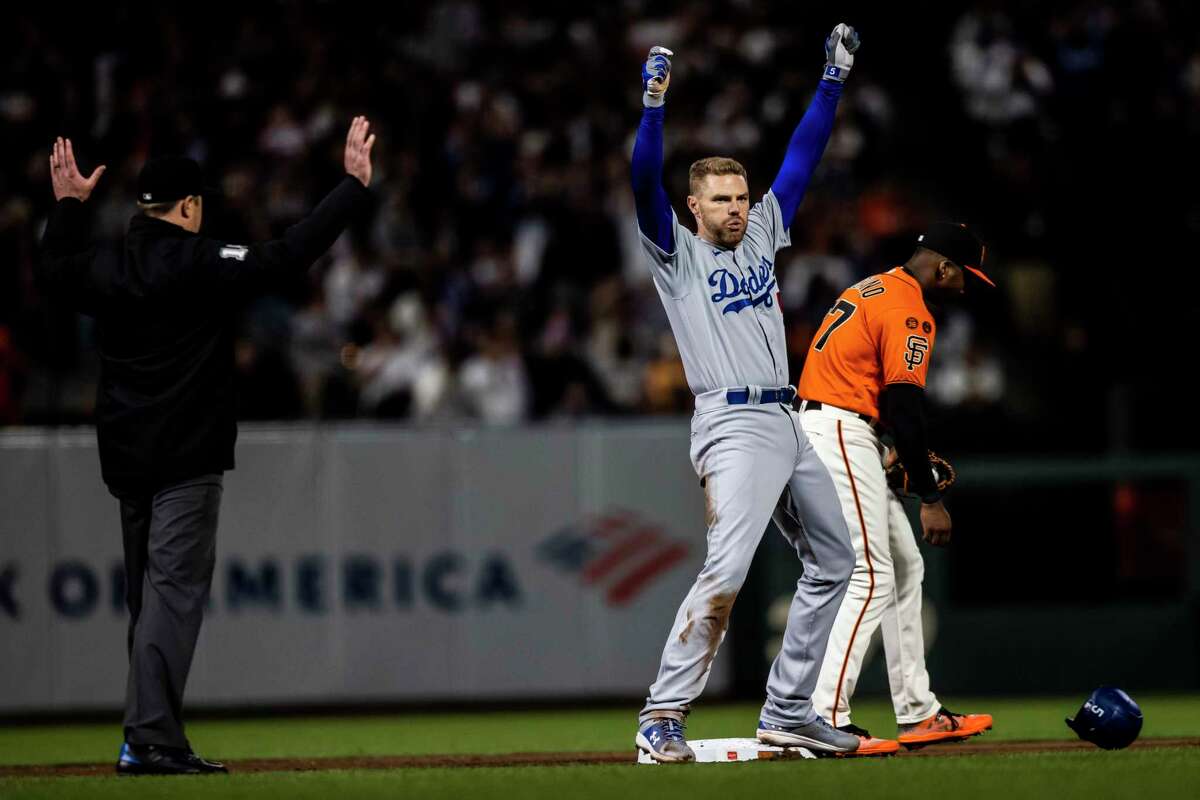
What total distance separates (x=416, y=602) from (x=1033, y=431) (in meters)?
4.70

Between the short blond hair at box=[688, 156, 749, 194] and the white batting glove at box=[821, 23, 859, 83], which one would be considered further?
the white batting glove at box=[821, 23, 859, 83]

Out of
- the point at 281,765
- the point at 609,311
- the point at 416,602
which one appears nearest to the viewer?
the point at 281,765

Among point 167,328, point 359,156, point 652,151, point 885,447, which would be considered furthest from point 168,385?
point 885,447

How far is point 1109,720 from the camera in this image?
7.05 m

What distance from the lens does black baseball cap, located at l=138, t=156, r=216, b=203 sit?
6.82 metres

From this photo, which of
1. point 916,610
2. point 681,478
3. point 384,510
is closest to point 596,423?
point 681,478

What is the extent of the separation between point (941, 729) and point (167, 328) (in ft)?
12.2

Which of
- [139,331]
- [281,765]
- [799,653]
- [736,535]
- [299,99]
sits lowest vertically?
[281,765]

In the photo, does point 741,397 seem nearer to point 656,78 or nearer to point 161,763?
point 656,78

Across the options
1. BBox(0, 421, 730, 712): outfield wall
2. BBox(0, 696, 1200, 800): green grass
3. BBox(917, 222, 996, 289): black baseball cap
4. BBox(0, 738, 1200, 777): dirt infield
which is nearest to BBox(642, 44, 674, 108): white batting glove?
BBox(917, 222, 996, 289): black baseball cap

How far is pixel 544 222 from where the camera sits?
15.3 metres

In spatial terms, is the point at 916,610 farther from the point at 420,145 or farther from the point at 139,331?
the point at 420,145

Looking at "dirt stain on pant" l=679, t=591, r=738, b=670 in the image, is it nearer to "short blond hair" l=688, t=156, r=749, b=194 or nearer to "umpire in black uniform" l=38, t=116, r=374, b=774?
"short blond hair" l=688, t=156, r=749, b=194

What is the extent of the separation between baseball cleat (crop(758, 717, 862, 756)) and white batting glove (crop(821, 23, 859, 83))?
8.99 ft
